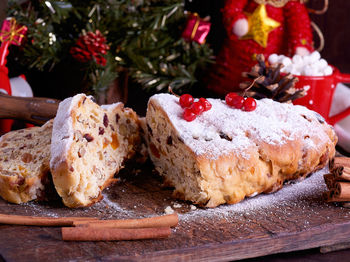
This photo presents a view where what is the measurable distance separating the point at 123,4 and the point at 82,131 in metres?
1.27

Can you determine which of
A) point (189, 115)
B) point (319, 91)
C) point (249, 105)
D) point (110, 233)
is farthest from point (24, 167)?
point (319, 91)

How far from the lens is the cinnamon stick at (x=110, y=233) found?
1.36m

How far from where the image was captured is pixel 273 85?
223cm

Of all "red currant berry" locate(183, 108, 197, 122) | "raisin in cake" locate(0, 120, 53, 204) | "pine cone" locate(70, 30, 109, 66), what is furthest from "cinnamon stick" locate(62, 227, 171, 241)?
"pine cone" locate(70, 30, 109, 66)

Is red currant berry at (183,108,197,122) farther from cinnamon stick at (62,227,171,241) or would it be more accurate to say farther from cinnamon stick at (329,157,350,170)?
cinnamon stick at (329,157,350,170)

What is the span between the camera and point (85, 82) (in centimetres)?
280

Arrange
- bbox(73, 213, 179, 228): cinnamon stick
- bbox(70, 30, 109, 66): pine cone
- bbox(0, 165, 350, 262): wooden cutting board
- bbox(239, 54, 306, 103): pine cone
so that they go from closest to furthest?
bbox(0, 165, 350, 262): wooden cutting board → bbox(73, 213, 179, 228): cinnamon stick → bbox(239, 54, 306, 103): pine cone → bbox(70, 30, 109, 66): pine cone

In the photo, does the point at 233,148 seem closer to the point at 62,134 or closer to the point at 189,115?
the point at 189,115

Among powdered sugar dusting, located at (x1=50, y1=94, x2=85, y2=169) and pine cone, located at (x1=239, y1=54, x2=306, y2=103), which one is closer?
powdered sugar dusting, located at (x1=50, y1=94, x2=85, y2=169)

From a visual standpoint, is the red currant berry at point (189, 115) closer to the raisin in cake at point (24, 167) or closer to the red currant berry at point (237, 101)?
the red currant berry at point (237, 101)

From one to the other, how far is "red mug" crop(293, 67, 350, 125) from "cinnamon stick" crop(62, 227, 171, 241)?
51.9 inches

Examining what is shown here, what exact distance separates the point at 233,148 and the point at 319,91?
0.96 metres

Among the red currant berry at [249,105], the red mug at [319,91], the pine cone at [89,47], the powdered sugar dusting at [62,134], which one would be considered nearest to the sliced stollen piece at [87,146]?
the powdered sugar dusting at [62,134]

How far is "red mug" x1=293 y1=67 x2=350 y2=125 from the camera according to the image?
92.6 inches
